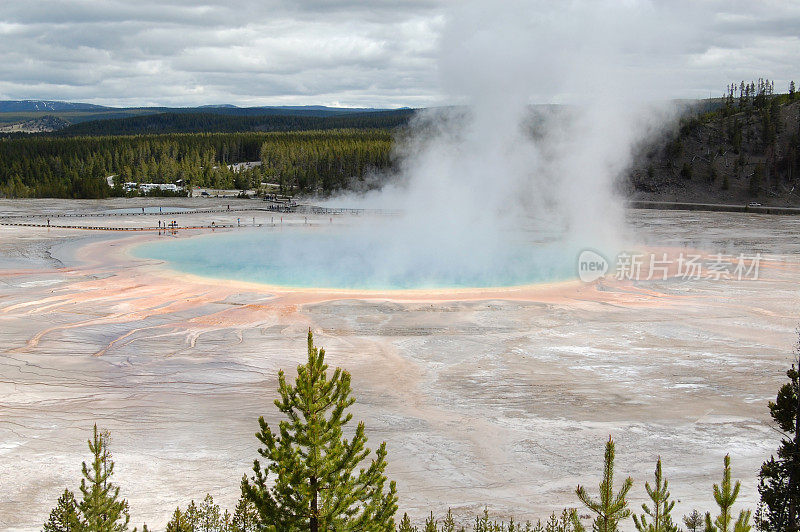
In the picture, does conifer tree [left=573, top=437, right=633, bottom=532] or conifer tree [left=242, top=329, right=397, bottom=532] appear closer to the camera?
conifer tree [left=573, top=437, right=633, bottom=532]

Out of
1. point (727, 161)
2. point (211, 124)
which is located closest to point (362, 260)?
point (727, 161)

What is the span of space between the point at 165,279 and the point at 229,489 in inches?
683

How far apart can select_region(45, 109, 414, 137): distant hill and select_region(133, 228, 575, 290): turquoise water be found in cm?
9548

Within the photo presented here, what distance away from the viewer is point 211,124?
543 feet

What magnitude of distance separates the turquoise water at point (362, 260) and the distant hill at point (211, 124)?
95478 mm

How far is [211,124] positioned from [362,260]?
469 feet

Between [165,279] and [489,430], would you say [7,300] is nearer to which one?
[165,279]

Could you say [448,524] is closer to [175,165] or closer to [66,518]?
[66,518]

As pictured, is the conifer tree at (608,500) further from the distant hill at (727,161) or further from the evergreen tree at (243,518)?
the distant hill at (727,161)

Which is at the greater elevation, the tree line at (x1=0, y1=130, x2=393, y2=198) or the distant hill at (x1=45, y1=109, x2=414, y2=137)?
the distant hill at (x1=45, y1=109, x2=414, y2=137)

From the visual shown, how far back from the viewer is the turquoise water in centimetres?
2723

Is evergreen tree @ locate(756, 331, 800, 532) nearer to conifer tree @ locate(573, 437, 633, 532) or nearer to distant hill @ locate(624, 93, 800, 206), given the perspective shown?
conifer tree @ locate(573, 437, 633, 532)


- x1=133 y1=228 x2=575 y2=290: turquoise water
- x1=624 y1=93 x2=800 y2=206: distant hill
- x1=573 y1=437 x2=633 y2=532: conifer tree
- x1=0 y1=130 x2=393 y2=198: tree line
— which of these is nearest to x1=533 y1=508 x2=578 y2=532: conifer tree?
x1=573 y1=437 x2=633 y2=532: conifer tree

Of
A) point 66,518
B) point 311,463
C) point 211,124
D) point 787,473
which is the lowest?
point 66,518
